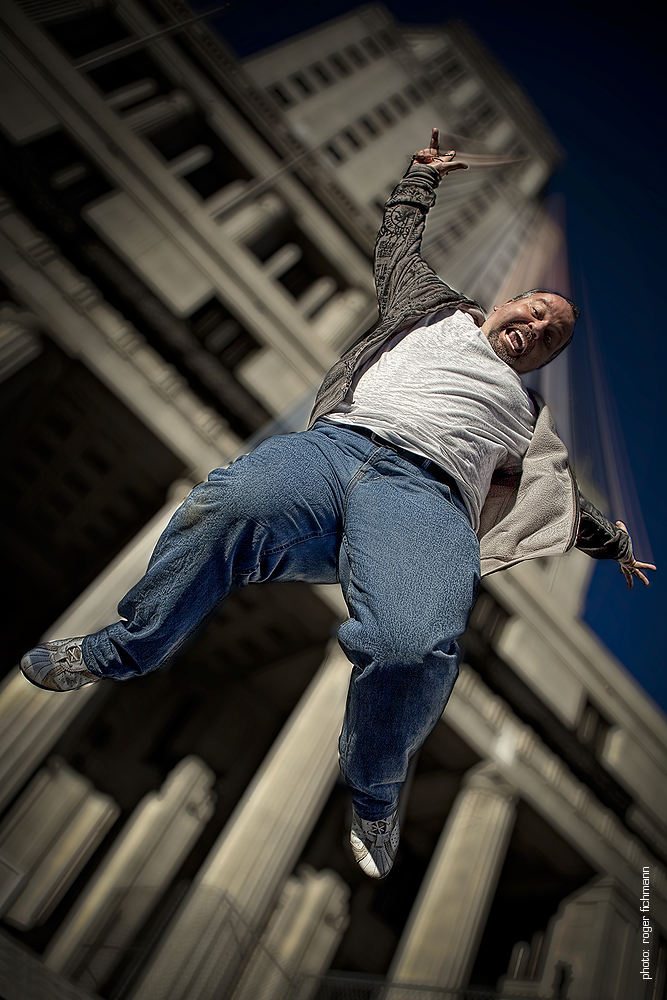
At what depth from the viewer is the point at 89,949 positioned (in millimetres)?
10109

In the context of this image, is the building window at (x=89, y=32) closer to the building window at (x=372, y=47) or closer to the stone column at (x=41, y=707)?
the stone column at (x=41, y=707)

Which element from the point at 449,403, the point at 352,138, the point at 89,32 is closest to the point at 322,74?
the point at 352,138

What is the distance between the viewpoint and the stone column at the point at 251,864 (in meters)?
7.91

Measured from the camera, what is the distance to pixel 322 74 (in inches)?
857

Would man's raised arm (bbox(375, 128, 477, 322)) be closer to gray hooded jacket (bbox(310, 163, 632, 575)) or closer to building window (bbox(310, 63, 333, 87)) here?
gray hooded jacket (bbox(310, 163, 632, 575))

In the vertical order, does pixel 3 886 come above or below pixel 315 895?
above

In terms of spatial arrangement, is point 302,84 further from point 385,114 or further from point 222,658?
point 222,658

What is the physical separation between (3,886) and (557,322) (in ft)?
31.3

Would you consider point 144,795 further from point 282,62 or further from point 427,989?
point 282,62

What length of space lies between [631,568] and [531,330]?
1.29m

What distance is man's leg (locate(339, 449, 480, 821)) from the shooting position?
5.27 ft

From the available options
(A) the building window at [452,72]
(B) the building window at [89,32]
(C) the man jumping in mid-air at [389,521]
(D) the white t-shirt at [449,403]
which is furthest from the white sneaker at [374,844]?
(A) the building window at [452,72]

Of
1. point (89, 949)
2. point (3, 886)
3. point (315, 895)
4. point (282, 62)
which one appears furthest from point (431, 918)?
point (282, 62)

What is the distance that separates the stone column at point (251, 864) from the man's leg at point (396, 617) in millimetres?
8173
